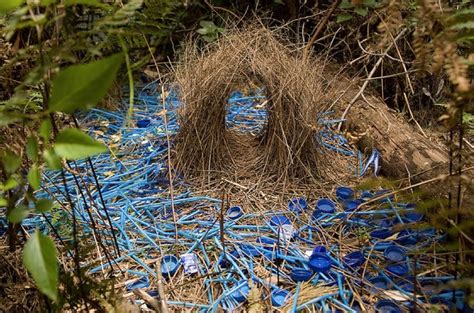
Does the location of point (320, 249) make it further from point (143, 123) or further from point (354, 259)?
point (143, 123)

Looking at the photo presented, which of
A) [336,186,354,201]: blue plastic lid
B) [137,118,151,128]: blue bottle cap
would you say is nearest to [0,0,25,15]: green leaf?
[336,186,354,201]: blue plastic lid

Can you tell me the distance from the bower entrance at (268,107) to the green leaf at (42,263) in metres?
1.51

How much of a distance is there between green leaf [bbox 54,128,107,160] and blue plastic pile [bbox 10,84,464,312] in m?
0.77

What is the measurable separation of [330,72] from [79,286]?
227cm

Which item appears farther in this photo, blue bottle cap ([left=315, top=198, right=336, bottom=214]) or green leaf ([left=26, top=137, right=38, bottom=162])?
blue bottle cap ([left=315, top=198, right=336, bottom=214])

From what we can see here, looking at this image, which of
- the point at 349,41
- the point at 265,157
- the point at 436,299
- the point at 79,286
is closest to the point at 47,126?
the point at 79,286

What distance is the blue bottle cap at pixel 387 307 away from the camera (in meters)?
1.54

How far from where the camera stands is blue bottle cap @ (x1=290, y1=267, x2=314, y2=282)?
5.60 ft

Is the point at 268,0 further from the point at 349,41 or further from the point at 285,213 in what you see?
the point at 285,213

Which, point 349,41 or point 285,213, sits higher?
point 349,41

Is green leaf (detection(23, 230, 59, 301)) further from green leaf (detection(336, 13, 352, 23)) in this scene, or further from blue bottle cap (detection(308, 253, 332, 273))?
green leaf (detection(336, 13, 352, 23))

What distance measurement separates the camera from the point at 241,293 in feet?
5.41

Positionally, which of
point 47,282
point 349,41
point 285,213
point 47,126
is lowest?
point 285,213

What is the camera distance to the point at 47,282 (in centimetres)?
76
